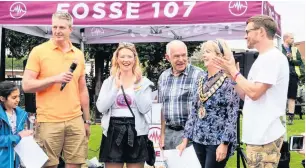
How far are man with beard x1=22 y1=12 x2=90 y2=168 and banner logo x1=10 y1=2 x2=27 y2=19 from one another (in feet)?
6.38

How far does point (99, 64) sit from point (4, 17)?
39.3ft

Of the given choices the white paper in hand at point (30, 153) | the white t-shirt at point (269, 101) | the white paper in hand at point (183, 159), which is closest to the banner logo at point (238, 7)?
the white paper in hand at point (183, 159)

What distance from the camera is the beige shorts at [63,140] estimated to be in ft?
12.3

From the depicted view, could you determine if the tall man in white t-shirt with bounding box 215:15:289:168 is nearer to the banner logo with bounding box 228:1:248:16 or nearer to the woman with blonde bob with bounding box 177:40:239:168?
the woman with blonde bob with bounding box 177:40:239:168

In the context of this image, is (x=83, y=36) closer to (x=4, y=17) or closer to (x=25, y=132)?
(x=4, y=17)

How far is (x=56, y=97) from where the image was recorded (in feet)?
12.3

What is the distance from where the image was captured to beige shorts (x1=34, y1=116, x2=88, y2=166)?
3752mm

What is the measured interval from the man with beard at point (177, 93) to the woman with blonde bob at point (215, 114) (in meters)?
0.27

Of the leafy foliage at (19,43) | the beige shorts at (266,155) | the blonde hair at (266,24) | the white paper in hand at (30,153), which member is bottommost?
the white paper in hand at (30,153)

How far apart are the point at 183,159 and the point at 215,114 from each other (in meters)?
0.45

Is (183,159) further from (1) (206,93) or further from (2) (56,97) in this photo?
(2) (56,97)

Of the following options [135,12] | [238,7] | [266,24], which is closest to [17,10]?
[135,12]

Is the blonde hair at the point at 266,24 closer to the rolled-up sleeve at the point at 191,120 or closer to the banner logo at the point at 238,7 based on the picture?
the rolled-up sleeve at the point at 191,120

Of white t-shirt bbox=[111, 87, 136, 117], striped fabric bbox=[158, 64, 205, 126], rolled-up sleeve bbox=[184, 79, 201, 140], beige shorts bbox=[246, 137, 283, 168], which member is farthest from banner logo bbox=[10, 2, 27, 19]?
beige shorts bbox=[246, 137, 283, 168]
